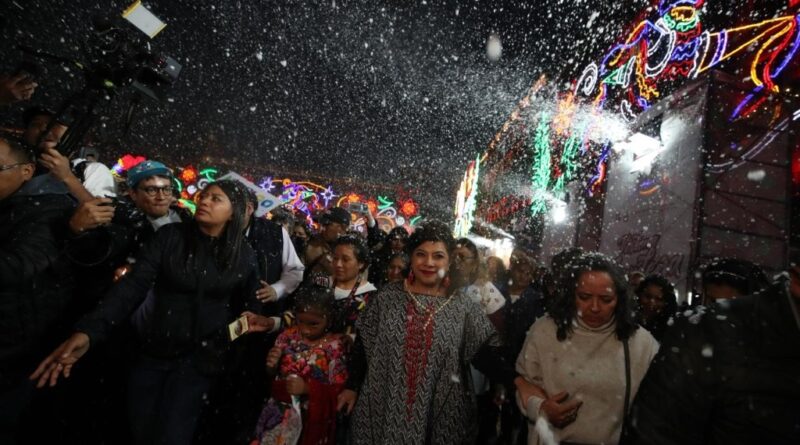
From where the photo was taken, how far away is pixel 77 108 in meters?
2.97

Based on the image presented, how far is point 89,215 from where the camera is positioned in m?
2.18

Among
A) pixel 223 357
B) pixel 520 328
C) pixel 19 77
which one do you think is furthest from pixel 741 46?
pixel 19 77

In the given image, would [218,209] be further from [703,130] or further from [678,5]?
[678,5]

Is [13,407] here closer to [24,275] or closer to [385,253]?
[24,275]

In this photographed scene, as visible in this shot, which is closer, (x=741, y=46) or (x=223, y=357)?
(x=223, y=357)

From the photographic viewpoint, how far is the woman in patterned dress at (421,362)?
2.52 m

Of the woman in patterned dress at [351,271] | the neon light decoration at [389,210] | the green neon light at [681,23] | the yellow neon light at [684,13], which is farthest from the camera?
the neon light decoration at [389,210]

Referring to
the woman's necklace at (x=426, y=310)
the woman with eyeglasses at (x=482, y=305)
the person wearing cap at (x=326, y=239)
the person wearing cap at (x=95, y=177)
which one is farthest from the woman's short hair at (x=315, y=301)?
the person wearing cap at (x=95, y=177)

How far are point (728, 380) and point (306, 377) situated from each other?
2460 mm

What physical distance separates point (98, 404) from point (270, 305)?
1527 mm

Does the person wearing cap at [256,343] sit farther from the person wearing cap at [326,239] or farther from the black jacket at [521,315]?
the black jacket at [521,315]

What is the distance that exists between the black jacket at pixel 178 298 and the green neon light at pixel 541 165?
61.5 feet

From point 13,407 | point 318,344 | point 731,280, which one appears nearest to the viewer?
point 13,407

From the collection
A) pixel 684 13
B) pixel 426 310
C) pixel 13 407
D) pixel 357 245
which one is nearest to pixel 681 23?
pixel 684 13
